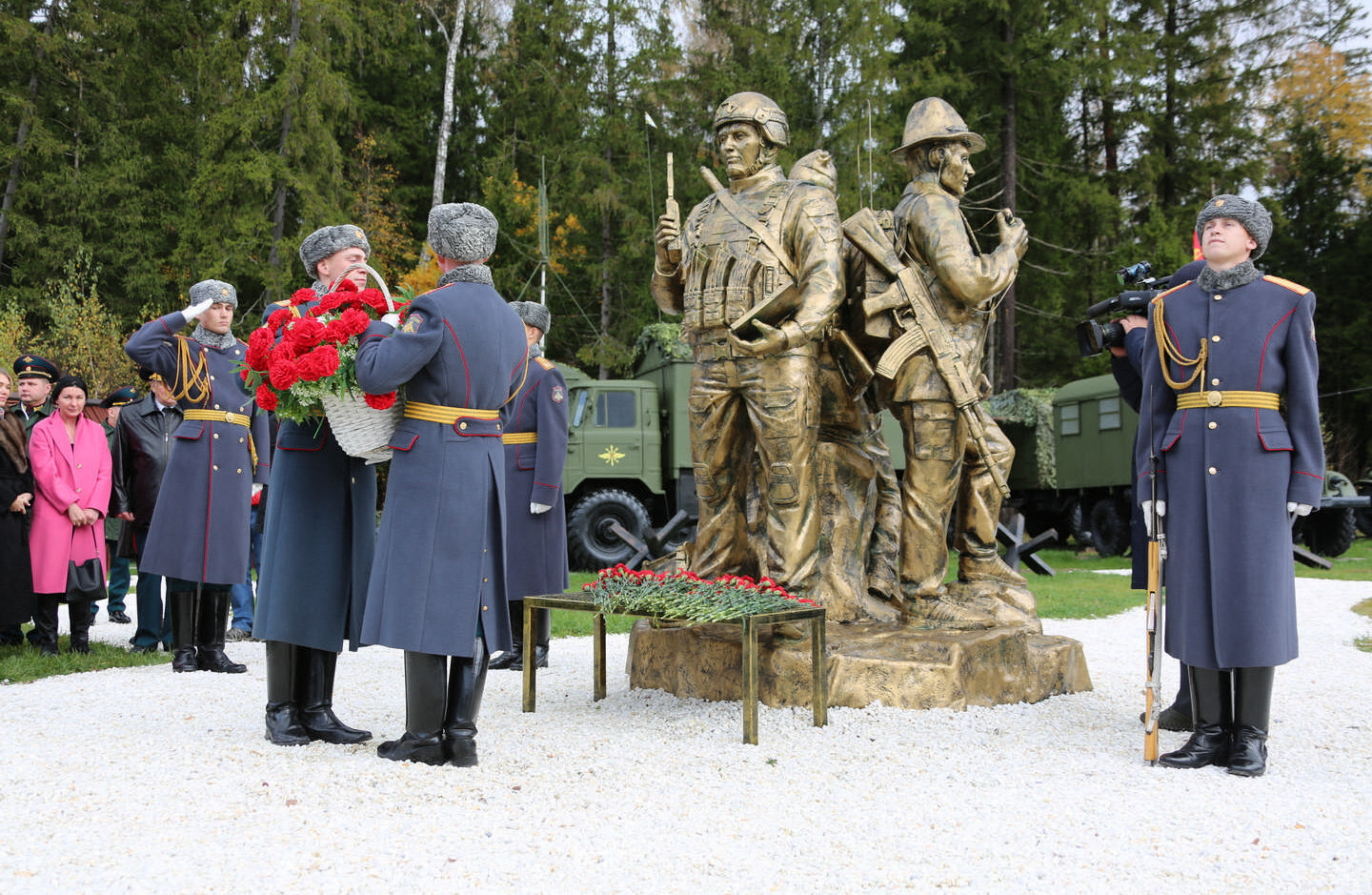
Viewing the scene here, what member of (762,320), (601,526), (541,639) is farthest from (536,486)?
(601,526)

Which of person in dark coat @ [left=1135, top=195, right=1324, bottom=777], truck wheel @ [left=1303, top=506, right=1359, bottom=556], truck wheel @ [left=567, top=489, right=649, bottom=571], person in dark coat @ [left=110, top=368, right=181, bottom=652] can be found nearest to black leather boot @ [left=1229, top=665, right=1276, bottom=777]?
person in dark coat @ [left=1135, top=195, right=1324, bottom=777]

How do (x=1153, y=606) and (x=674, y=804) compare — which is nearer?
(x=674, y=804)

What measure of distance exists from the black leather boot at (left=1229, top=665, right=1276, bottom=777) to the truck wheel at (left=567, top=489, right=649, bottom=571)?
9.24 metres

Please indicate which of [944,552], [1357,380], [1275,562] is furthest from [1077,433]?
[1275,562]

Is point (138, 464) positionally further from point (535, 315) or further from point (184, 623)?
point (535, 315)

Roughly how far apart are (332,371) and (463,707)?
A: 1.26 m

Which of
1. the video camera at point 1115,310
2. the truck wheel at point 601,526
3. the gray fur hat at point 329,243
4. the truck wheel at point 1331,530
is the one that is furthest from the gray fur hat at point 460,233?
the truck wheel at point 1331,530

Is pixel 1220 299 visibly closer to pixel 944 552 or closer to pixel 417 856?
pixel 944 552

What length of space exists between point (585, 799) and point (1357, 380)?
2301 centimetres

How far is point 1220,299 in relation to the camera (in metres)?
4.20

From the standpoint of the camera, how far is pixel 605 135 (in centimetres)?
2248

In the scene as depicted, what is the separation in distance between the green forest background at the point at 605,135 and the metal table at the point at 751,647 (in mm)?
14709

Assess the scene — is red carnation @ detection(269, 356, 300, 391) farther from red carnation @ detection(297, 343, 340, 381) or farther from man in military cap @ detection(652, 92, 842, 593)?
man in military cap @ detection(652, 92, 842, 593)

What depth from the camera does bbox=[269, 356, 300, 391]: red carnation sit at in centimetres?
371
